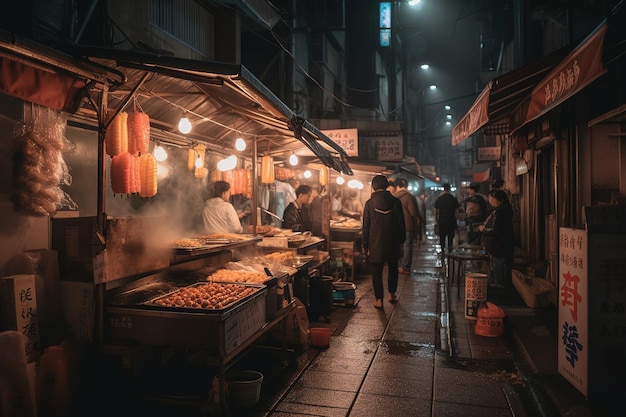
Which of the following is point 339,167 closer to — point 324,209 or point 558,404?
point 324,209

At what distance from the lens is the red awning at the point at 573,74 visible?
4.83 m

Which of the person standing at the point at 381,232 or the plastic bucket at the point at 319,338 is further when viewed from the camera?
the person standing at the point at 381,232

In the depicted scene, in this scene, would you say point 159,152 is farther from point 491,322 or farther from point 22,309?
point 491,322

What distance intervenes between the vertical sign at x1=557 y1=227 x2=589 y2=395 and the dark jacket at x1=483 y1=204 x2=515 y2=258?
4928 mm

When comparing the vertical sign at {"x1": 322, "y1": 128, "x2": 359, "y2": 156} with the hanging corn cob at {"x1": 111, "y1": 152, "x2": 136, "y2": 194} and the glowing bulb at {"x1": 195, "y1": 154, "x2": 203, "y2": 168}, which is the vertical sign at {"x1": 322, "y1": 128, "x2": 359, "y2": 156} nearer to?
the glowing bulb at {"x1": 195, "y1": 154, "x2": 203, "y2": 168}

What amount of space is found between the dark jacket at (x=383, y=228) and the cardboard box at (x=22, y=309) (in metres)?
7.30

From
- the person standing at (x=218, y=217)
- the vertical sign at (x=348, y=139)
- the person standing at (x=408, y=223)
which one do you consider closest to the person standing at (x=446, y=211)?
the person standing at (x=408, y=223)

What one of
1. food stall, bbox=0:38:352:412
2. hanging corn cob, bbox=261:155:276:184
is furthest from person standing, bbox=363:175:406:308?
food stall, bbox=0:38:352:412

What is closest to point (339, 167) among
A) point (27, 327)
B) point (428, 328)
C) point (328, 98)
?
point (428, 328)

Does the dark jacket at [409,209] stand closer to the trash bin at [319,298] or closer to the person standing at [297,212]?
the person standing at [297,212]

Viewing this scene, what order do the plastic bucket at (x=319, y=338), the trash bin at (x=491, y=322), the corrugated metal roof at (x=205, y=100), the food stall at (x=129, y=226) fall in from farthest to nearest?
the trash bin at (x=491, y=322) → the plastic bucket at (x=319, y=338) → the corrugated metal roof at (x=205, y=100) → the food stall at (x=129, y=226)

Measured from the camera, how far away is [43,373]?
461cm

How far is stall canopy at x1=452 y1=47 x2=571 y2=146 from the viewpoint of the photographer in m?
7.32

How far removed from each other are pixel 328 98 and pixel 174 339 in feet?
70.7
